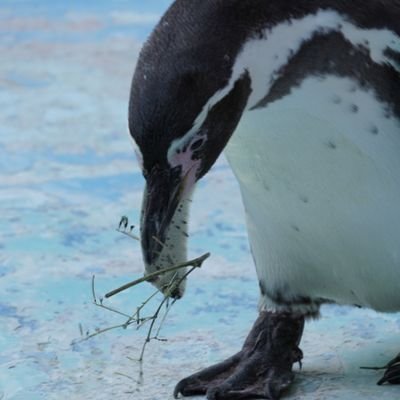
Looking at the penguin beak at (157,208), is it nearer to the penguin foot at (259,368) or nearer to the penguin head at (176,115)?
the penguin head at (176,115)

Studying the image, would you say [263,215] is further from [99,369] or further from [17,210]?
[17,210]

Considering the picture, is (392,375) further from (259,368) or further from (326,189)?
(326,189)

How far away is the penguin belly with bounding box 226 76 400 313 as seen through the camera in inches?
71.7

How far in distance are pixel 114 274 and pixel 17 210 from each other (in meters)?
0.56

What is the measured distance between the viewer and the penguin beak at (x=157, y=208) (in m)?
1.70

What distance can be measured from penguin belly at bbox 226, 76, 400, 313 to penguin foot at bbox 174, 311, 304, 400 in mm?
101

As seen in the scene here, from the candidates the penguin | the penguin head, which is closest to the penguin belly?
the penguin

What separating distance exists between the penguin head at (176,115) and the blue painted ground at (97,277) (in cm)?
54

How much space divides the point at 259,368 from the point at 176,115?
0.70m

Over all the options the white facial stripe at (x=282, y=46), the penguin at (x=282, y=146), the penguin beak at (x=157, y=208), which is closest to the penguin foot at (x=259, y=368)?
the penguin at (x=282, y=146)

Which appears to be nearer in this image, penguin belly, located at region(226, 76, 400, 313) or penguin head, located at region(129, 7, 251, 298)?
penguin head, located at region(129, 7, 251, 298)

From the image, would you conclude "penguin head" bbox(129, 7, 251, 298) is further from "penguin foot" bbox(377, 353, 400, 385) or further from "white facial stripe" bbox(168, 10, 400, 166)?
"penguin foot" bbox(377, 353, 400, 385)

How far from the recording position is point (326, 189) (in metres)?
1.91

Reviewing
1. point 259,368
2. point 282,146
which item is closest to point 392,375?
point 259,368
